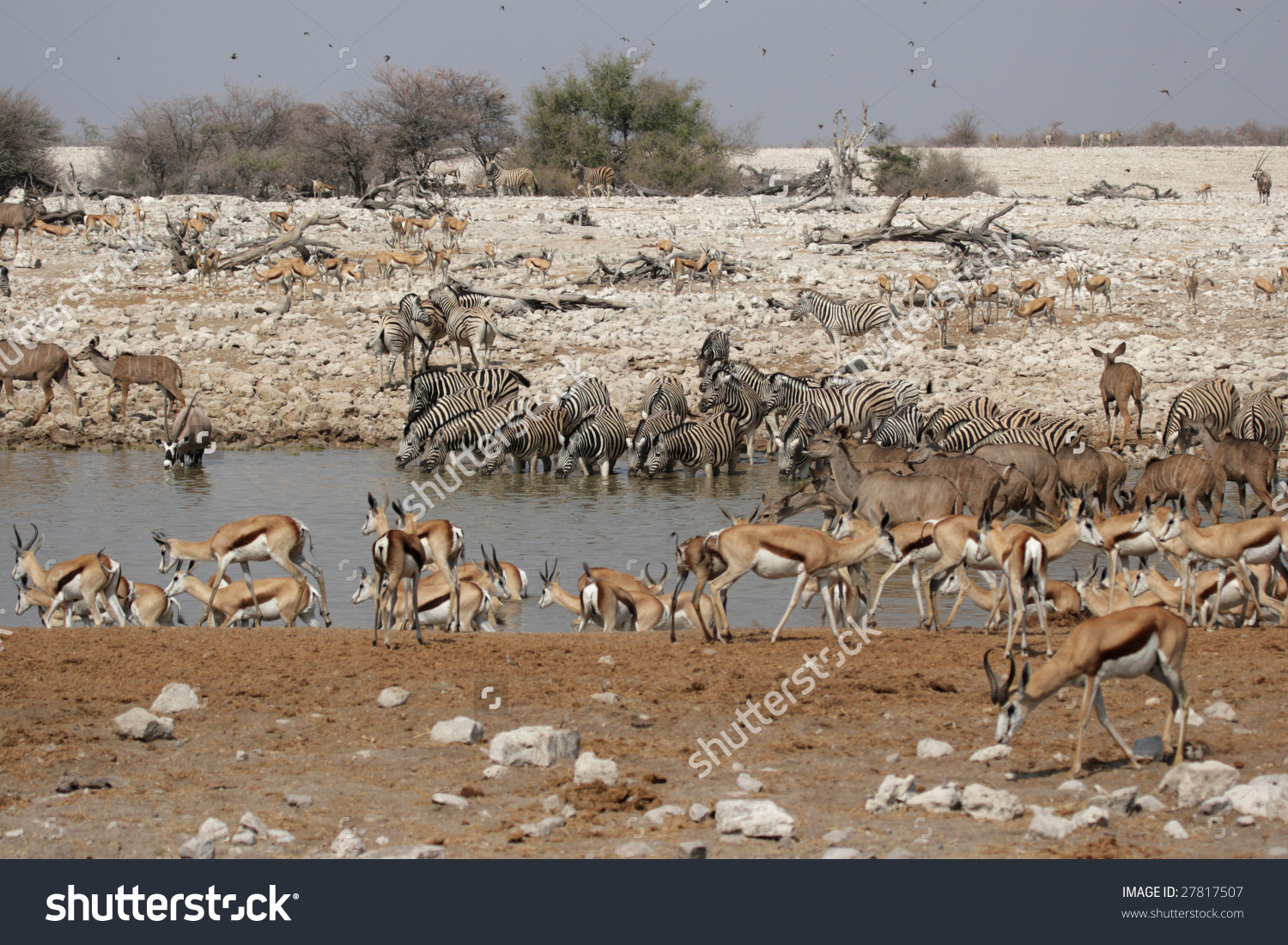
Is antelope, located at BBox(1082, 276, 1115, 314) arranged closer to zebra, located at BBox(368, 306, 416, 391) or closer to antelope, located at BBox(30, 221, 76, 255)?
zebra, located at BBox(368, 306, 416, 391)

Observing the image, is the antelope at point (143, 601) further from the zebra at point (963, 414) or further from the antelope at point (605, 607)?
the zebra at point (963, 414)

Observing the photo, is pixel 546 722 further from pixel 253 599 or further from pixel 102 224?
pixel 102 224

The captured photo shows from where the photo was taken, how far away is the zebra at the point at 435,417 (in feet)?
55.4

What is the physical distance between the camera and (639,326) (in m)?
20.9

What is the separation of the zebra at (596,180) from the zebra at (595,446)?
2323cm

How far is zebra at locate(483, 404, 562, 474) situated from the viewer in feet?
55.9

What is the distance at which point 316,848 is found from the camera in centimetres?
464

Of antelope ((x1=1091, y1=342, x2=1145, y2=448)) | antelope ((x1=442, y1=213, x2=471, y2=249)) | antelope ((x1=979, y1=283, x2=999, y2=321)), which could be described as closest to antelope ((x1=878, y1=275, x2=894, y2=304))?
antelope ((x1=979, y1=283, x2=999, y2=321))

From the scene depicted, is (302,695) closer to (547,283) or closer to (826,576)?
(826,576)

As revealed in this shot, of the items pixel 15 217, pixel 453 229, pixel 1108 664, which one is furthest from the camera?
pixel 453 229

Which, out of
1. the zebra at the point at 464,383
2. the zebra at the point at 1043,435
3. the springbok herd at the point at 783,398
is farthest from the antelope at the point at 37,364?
the zebra at the point at 1043,435

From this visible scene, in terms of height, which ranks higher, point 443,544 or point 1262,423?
point 1262,423

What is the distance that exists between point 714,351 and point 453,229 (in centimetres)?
921

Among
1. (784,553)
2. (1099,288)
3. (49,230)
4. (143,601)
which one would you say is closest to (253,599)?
(143,601)
